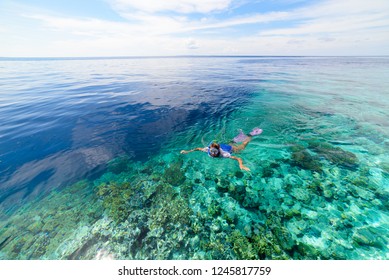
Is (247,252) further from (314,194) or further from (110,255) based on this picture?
(110,255)

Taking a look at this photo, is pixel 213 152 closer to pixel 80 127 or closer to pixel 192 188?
pixel 192 188

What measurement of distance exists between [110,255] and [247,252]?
4.75m

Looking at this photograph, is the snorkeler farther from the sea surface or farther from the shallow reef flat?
the shallow reef flat

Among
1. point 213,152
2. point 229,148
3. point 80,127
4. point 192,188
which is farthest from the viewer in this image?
point 80,127

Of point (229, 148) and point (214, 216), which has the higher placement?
point (229, 148)

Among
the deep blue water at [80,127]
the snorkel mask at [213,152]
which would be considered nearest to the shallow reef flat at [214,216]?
the snorkel mask at [213,152]

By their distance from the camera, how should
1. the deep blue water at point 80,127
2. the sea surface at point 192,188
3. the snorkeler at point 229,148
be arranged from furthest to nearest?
the snorkeler at point 229,148 → the deep blue water at point 80,127 → the sea surface at point 192,188

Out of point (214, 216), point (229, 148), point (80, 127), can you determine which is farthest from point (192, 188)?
point (80, 127)

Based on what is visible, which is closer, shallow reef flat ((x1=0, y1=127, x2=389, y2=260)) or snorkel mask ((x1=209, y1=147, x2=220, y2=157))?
shallow reef flat ((x1=0, y1=127, x2=389, y2=260))

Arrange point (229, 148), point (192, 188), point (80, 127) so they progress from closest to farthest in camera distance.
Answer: point (192, 188), point (229, 148), point (80, 127)

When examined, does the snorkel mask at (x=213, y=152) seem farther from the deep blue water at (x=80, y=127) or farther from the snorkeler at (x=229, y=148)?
the deep blue water at (x=80, y=127)

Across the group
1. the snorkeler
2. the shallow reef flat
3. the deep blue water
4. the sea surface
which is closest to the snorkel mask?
the snorkeler

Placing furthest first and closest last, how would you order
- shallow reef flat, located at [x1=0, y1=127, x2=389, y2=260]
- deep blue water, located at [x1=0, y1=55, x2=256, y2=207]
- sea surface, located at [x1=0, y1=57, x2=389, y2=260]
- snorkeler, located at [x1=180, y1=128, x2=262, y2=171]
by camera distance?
1. snorkeler, located at [x1=180, y1=128, x2=262, y2=171]
2. deep blue water, located at [x1=0, y1=55, x2=256, y2=207]
3. sea surface, located at [x1=0, y1=57, x2=389, y2=260]
4. shallow reef flat, located at [x1=0, y1=127, x2=389, y2=260]
